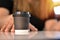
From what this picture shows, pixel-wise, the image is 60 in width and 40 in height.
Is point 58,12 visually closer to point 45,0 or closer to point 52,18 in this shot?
point 52,18

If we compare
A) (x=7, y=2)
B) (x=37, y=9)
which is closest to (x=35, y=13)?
(x=37, y=9)

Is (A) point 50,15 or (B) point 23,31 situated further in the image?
(A) point 50,15

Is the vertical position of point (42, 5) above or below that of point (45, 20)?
above

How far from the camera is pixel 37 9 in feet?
7.25

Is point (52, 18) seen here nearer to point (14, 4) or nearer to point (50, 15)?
point (50, 15)

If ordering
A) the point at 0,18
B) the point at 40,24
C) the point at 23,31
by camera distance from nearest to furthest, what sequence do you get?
the point at 23,31, the point at 0,18, the point at 40,24

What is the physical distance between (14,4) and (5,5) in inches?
4.8

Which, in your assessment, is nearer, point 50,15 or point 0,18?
point 0,18

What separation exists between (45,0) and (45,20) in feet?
0.91

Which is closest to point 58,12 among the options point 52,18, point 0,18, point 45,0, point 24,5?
point 52,18

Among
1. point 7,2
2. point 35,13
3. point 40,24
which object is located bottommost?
point 40,24

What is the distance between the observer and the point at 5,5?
2154mm

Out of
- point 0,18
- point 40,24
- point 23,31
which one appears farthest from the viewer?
point 40,24

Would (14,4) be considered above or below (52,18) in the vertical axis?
above
